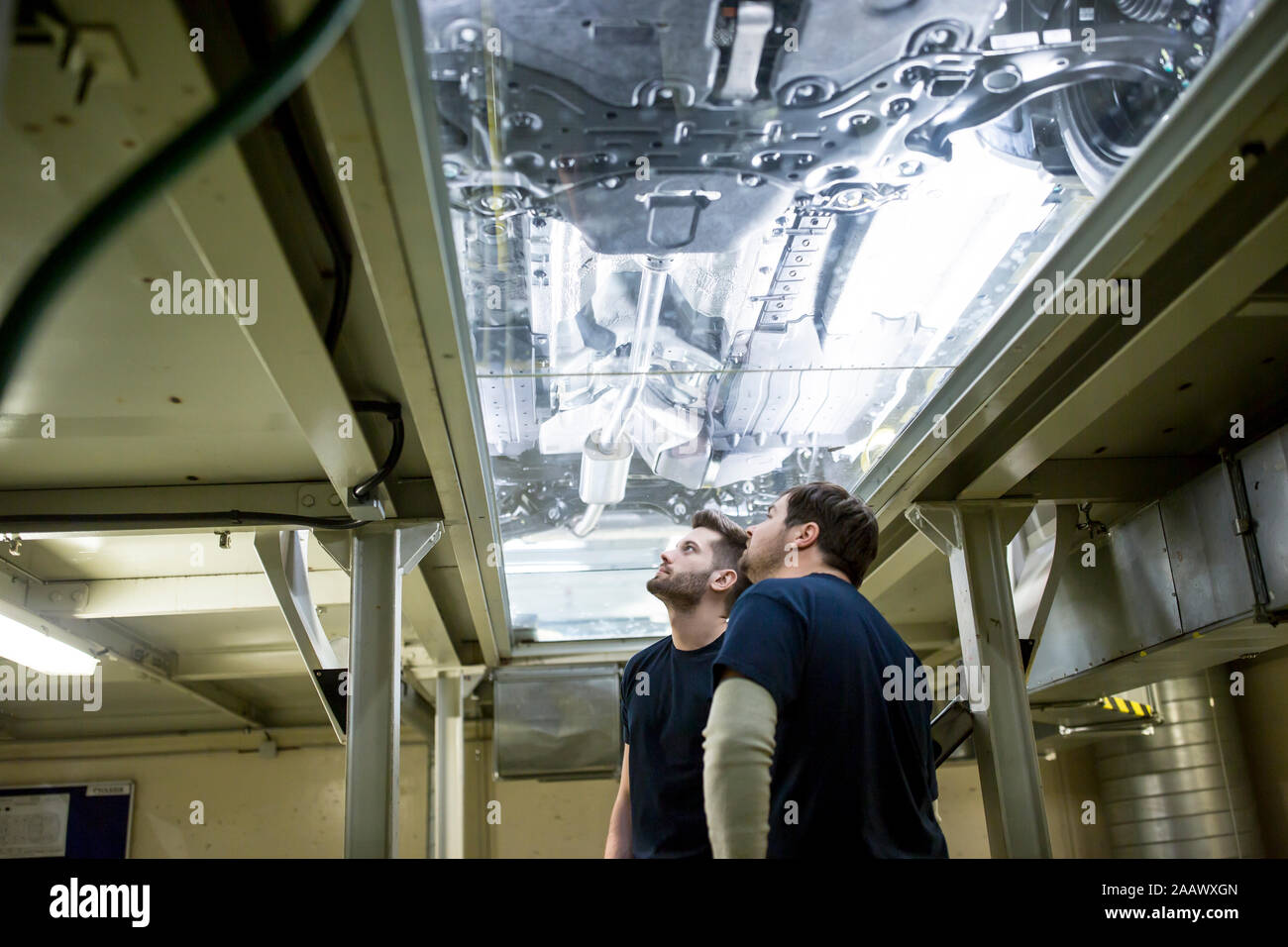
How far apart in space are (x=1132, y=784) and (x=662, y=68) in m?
4.76

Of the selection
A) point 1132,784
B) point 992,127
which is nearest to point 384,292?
point 992,127

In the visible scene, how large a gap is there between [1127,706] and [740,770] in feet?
11.5

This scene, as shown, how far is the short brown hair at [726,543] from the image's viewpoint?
117 inches

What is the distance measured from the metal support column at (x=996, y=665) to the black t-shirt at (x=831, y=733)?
3.01ft

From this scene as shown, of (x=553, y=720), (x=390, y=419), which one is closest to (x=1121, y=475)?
(x=390, y=419)

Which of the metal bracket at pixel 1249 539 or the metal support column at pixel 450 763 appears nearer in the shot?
the metal bracket at pixel 1249 539

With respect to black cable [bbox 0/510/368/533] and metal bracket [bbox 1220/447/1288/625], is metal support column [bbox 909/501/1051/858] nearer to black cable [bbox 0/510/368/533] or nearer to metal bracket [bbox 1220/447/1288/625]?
metal bracket [bbox 1220/447/1288/625]

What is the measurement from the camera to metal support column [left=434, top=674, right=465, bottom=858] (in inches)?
182

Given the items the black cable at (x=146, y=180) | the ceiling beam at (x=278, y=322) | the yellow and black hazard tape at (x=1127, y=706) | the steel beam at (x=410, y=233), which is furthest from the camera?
the yellow and black hazard tape at (x=1127, y=706)

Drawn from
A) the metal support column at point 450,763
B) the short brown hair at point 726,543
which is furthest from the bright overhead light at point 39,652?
the short brown hair at point 726,543

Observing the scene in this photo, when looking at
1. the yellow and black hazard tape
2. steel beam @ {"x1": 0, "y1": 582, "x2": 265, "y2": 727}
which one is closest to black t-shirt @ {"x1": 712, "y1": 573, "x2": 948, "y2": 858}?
the yellow and black hazard tape

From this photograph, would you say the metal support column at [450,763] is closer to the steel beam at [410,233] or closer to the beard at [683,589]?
the beard at [683,589]

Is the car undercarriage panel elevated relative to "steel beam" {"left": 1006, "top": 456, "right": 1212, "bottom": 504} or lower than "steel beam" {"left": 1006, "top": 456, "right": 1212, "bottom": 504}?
elevated

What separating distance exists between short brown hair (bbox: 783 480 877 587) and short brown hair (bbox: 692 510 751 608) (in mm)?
797
